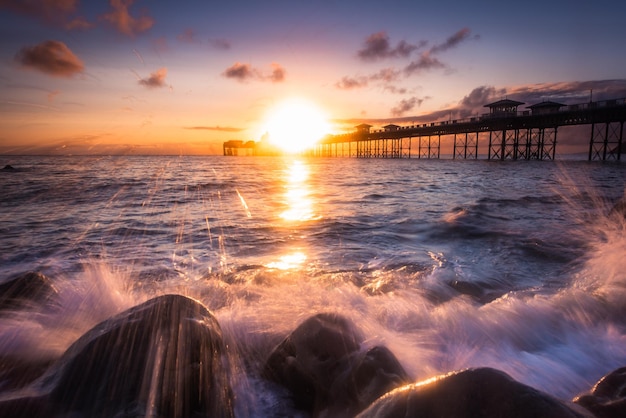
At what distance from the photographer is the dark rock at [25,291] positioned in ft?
16.6

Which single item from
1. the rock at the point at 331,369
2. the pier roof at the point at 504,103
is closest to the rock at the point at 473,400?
the rock at the point at 331,369

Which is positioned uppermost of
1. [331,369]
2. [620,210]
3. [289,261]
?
[620,210]

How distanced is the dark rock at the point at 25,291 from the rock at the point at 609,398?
6763mm

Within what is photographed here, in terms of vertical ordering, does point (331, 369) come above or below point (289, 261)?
above

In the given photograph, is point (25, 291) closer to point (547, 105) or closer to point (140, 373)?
point (140, 373)

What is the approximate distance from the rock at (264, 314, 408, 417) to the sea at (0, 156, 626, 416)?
0.85 ft

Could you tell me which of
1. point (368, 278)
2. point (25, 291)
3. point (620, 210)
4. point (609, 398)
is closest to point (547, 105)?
point (620, 210)

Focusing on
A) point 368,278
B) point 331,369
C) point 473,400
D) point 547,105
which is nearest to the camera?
point 473,400

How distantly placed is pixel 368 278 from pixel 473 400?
15.7 ft

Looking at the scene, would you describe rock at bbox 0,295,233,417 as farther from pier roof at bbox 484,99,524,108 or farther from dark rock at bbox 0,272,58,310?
pier roof at bbox 484,99,524,108

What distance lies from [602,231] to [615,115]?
154ft

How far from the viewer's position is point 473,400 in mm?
2029

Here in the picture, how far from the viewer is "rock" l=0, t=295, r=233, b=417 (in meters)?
2.57

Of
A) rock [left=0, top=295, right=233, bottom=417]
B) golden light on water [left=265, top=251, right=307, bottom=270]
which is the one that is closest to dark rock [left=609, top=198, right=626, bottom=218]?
golden light on water [left=265, top=251, right=307, bottom=270]
